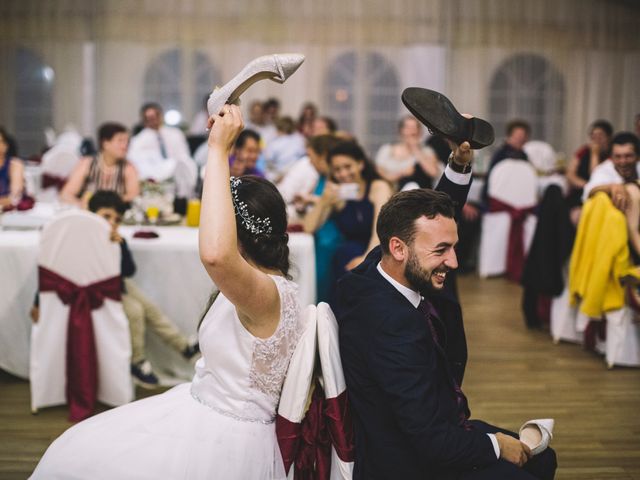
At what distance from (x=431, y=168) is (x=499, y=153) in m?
0.98

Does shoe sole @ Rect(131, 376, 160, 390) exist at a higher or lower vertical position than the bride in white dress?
lower

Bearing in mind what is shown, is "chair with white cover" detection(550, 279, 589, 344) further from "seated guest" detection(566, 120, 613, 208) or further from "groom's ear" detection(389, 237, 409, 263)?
"groom's ear" detection(389, 237, 409, 263)

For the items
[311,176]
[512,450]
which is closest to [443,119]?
[512,450]

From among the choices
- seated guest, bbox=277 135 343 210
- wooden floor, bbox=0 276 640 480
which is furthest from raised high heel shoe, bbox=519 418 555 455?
seated guest, bbox=277 135 343 210

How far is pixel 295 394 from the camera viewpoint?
1.89 m

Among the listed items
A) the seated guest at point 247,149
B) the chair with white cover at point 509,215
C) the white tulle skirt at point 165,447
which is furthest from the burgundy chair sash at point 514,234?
the white tulle skirt at point 165,447

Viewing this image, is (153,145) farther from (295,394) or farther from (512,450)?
(512,450)

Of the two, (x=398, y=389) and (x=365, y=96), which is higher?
(x=365, y=96)

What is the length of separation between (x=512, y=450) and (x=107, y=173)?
382 cm

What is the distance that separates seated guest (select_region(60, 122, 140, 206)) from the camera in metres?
5.00

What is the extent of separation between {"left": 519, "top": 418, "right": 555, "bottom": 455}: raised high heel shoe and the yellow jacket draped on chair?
2.21 m

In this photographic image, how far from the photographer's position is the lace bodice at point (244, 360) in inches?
73.0

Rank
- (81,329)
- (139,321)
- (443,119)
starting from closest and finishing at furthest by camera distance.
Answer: (443,119), (81,329), (139,321)

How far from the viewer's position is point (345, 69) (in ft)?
35.6
